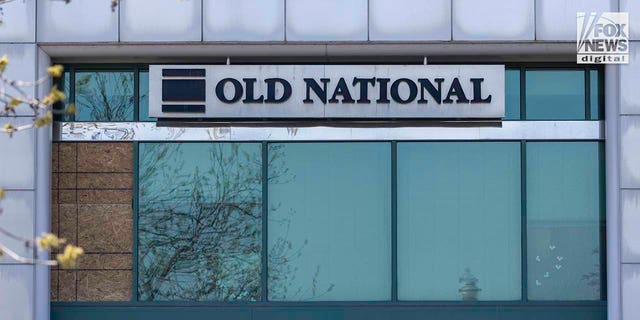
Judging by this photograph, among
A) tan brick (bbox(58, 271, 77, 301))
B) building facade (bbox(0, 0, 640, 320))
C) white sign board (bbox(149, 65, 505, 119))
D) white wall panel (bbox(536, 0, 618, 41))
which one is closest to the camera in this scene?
Result: white wall panel (bbox(536, 0, 618, 41))

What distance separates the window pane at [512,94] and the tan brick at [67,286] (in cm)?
662

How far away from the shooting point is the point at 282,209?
14.4 meters

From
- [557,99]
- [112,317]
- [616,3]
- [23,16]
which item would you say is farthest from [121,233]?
[616,3]

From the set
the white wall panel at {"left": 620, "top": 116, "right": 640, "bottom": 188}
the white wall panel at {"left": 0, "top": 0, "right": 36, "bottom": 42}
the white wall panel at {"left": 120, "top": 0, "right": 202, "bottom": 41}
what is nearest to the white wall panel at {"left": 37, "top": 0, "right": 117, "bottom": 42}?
the white wall panel at {"left": 0, "top": 0, "right": 36, "bottom": 42}

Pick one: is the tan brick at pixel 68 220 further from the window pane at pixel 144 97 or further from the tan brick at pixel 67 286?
the window pane at pixel 144 97

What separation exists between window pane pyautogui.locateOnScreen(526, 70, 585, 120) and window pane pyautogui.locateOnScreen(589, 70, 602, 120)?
13cm

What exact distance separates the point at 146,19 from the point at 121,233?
3.06 meters

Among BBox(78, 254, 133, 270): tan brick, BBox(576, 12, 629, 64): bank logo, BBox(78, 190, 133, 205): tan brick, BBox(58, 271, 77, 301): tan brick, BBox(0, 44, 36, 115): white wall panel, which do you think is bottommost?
BBox(58, 271, 77, 301): tan brick

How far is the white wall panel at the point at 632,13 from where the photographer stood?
45.2 feet

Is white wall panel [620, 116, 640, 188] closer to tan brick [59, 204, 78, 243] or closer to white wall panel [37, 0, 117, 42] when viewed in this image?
white wall panel [37, 0, 117, 42]

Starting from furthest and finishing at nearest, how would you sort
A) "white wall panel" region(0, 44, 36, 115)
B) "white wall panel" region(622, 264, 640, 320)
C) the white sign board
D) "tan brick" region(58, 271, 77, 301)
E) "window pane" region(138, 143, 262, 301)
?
"tan brick" region(58, 271, 77, 301) → "window pane" region(138, 143, 262, 301) → the white sign board → "white wall panel" region(0, 44, 36, 115) → "white wall panel" region(622, 264, 640, 320)

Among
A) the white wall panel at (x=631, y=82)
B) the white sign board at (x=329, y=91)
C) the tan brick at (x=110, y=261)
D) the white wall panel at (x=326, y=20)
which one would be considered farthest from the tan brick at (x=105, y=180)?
the white wall panel at (x=631, y=82)

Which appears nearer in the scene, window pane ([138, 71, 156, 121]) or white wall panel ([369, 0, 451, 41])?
white wall panel ([369, 0, 451, 41])

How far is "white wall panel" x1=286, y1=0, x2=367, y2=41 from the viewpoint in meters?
13.9
